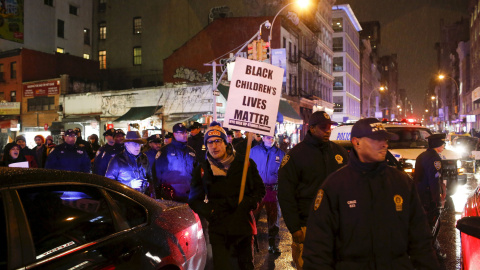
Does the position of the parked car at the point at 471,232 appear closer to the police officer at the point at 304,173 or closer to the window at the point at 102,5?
the police officer at the point at 304,173

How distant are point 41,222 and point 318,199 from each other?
1847 mm

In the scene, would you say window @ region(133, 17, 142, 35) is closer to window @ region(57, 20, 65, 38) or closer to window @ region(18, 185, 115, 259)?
window @ region(57, 20, 65, 38)

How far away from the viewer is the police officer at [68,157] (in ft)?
25.9

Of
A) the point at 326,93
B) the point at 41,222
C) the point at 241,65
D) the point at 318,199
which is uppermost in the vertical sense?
the point at 326,93

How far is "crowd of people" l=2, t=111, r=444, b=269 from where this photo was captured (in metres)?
2.58

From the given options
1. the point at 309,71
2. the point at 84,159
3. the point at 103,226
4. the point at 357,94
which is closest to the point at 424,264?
the point at 103,226


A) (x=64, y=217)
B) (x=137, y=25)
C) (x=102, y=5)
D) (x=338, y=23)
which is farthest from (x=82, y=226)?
(x=338, y=23)

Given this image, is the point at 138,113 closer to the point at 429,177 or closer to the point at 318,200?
the point at 429,177

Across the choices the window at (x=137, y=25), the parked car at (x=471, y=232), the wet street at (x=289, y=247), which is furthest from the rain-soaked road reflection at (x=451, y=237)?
the window at (x=137, y=25)

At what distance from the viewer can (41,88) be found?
35312 mm

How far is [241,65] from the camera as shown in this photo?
5012 mm

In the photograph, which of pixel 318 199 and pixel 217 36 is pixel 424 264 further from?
pixel 217 36

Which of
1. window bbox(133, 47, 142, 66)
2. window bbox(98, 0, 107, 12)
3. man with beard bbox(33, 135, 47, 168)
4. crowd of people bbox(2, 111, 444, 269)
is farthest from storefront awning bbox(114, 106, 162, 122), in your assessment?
window bbox(98, 0, 107, 12)

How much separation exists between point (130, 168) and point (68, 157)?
1923 mm
